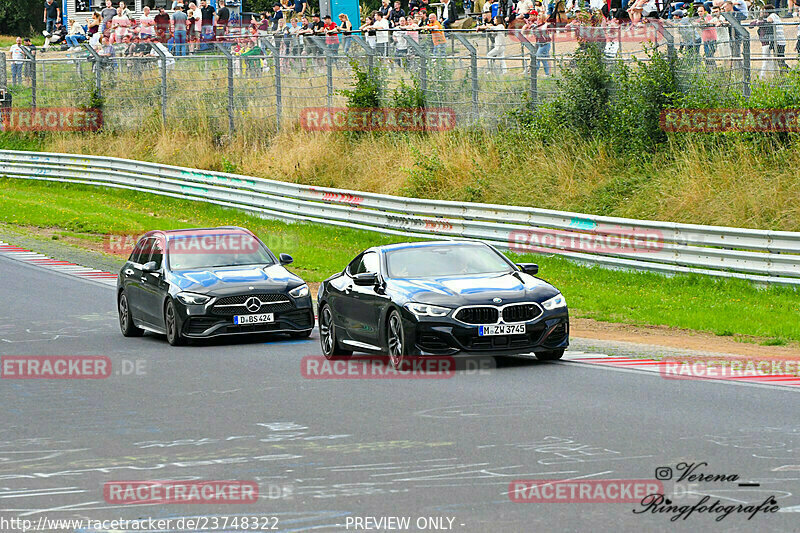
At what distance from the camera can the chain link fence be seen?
2452 centimetres

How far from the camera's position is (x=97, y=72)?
4247 cm

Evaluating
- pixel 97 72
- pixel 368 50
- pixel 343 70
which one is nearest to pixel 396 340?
pixel 368 50

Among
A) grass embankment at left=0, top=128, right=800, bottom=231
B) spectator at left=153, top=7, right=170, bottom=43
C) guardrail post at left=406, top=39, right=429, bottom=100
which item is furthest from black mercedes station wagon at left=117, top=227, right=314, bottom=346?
spectator at left=153, top=7, right=170, bottom=43

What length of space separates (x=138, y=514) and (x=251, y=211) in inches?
984

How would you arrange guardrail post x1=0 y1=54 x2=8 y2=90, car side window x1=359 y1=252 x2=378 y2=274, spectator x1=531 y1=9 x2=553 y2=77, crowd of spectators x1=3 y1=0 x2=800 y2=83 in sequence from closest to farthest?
car side window x1=359 y1=252 x2=378 y2=274, crowd of spectators x1=3 y1=0 x2=800 y2=83, spectator x1=531 y1=9 x2=553 y2=77, guardrail post x1=0 y1=54 x2=8 y2=90

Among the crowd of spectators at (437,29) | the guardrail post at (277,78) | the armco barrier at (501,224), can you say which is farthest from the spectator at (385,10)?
the armco barrier at (501,224)

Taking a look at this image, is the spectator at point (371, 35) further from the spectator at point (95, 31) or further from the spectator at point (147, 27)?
the spectator at point (95, 31)

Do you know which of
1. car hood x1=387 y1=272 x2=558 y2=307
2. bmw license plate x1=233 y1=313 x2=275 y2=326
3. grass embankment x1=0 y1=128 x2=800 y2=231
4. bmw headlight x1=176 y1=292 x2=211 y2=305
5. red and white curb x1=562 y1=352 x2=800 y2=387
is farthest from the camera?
grass embankment x1=0 y1=128 x2=800 y2=231

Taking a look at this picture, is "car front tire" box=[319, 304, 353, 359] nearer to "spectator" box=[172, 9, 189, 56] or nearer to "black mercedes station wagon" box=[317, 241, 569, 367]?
"black mercedes station wagon" box=[317, 241, 569, 367]

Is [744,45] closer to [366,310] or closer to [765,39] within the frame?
[765,39]

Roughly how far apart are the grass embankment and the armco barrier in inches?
56.5

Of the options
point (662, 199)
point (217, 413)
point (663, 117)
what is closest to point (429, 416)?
point (217, 413)

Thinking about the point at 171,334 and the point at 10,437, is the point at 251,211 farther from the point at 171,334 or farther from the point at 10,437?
the point at 10,437

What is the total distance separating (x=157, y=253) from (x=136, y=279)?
0.46 metres
